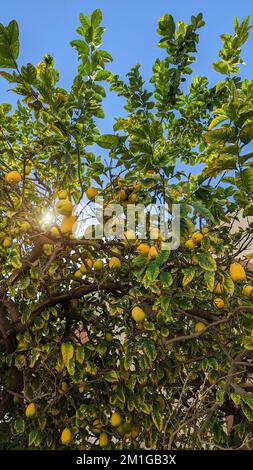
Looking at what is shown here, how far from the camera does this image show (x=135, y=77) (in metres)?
3.29

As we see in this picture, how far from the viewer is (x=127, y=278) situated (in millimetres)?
2711

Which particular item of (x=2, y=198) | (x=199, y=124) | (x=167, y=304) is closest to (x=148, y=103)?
(x=199, y=124)

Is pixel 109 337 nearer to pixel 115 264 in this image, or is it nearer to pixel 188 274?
pixel 115 264

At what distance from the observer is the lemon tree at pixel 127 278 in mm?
1903

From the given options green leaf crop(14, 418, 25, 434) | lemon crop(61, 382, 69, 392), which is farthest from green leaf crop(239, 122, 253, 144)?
green leaf crop(14, 418, 25, 434)

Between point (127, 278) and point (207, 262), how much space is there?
3.14 ft

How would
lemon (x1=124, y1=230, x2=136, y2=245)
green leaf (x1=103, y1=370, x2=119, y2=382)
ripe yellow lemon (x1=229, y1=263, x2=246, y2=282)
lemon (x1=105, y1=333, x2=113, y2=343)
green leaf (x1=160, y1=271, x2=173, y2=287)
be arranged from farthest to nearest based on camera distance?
lemon (x1=105, y1=333, x2=113, y2=343) < green leaf (x1=103, y1=370, x2=119, y2=382) < lemon (x1=124, y1=230, x2=136, y2=245) < ripe yellow lemon (x1=229, y1=263, x2=246, y2=282) < green leaf (x1=160, y1=271, x2=173, y2=287)

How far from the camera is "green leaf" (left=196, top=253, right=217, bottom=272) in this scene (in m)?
1.84

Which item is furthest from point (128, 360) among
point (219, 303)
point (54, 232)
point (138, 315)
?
point (54, 232)

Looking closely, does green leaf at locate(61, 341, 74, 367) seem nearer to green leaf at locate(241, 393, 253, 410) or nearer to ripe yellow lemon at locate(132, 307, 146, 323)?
ripe yellow lemon at locate(132, 307, 146, 323)

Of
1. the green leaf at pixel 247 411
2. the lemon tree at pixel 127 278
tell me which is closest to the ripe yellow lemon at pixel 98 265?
the lemon tree at pixel 127 278

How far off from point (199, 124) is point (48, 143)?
5.88 feet

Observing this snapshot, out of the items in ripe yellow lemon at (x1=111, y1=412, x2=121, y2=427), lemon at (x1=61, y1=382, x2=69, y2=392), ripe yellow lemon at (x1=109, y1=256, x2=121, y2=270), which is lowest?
ripe yellow lemon at (x1=111, y1=412, x2=121, y2=427)

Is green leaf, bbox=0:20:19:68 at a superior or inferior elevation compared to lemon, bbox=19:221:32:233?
superior
